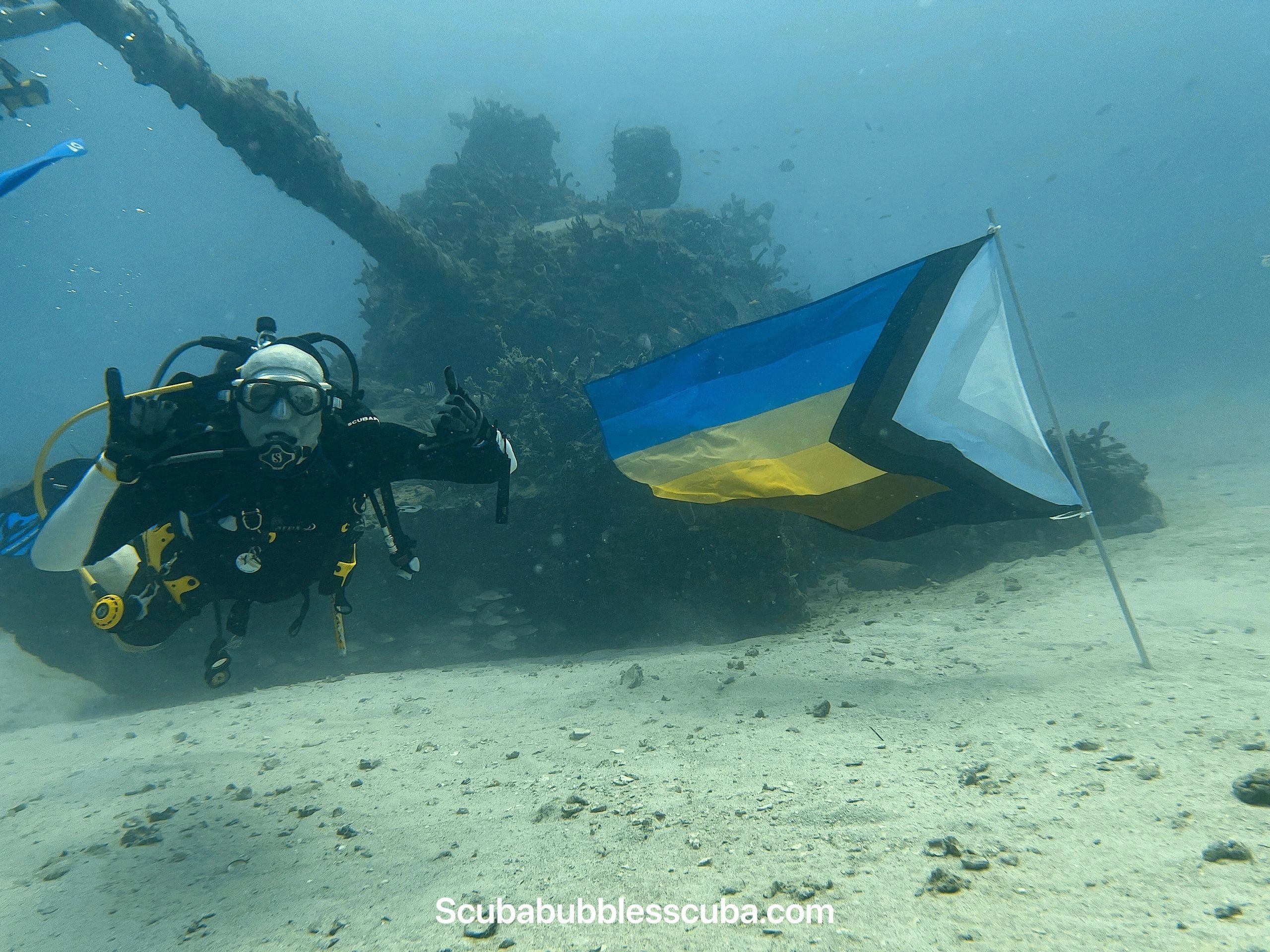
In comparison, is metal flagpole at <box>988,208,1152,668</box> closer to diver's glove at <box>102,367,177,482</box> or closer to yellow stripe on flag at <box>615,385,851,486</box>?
yellow stripe on flag at <box>615,385,851,486</box>

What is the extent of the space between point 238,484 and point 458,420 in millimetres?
1417

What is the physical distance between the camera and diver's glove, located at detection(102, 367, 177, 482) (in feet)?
9.71

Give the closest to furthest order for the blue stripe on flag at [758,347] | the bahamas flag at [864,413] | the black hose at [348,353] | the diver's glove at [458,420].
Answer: the diver's glove at [458,420], the black hose at [348,353], the bahamas flag at [864,413], the blue stripe on flag at [758,347]

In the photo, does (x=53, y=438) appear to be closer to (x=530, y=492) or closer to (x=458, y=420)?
(x=458, y=420)

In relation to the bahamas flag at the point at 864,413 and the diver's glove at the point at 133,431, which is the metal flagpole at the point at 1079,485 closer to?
the bahamas flag at the point at 864,413

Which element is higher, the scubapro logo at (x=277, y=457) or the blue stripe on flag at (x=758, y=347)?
the blue stripe on flag at (x=758, y=347)

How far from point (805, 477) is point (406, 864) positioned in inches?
162

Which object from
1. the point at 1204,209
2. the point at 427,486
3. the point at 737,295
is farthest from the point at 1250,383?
the point at 1204,209

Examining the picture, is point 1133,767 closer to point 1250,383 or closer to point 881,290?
point 881,290

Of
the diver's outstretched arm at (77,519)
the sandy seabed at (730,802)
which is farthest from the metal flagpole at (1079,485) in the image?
the diver's outstretched arm at (77,519)

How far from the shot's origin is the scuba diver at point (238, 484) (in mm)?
3197

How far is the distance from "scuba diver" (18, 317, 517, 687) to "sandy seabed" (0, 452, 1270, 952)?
4.04ft

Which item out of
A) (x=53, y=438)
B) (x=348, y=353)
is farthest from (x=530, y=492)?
(x=53, y=438)

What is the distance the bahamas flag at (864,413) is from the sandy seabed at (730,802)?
5.00 feet
